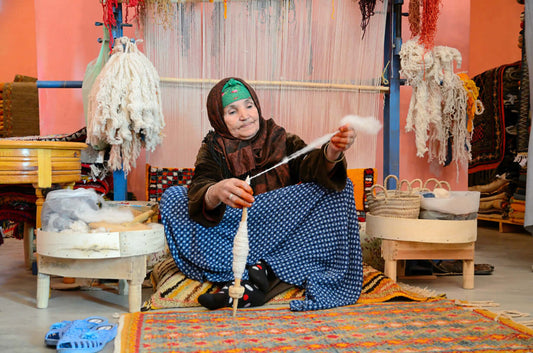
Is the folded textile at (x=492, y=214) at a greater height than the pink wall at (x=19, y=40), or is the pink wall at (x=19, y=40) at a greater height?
the pink wall at (x=19, y=40)

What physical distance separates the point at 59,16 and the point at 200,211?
2.37 metres

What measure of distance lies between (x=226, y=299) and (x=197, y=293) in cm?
18

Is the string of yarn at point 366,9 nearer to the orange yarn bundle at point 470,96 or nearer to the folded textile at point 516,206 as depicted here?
the orange yarn bundle at point 470,96

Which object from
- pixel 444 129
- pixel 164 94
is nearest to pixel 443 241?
pixel 444 129

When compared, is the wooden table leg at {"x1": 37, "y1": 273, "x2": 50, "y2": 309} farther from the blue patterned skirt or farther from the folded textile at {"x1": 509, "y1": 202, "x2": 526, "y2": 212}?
the folded textile at {"x1": 509, "y1": 202, "x2": 526, "y2": 212}

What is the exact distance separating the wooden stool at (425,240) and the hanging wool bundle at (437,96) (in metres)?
0.85

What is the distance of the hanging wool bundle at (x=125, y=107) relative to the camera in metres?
2.71

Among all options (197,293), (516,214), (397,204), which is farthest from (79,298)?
(516,214)

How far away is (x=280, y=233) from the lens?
228 cm

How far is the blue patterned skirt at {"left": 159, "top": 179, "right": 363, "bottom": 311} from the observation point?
7.34 feet

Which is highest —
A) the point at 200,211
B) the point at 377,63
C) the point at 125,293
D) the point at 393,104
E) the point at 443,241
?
the point at 377,63

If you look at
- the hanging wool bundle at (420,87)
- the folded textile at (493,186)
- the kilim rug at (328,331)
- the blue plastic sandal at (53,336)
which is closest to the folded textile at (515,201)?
the folded textile at (493,186)

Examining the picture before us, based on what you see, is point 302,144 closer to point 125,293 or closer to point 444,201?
point 444,201

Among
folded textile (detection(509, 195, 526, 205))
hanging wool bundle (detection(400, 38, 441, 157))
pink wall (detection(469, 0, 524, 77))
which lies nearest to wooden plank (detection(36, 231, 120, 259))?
hanging wool bundle (detection(400, 38, 441, 157))
